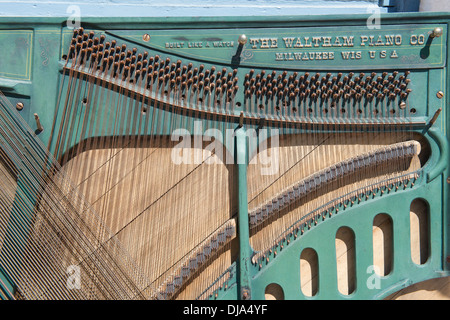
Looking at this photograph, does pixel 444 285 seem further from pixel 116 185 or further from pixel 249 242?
pixel 116 185

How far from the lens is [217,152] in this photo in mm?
2877

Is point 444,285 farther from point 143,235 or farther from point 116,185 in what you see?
point 116,185

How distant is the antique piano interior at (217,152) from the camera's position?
278 centimetres

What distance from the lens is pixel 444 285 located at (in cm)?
305

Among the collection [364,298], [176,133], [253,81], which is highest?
[253,81]

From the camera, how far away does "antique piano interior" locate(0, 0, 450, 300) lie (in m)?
2.78

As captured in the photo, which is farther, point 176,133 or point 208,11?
point 208,11

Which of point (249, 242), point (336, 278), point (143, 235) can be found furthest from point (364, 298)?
point (143, 235)

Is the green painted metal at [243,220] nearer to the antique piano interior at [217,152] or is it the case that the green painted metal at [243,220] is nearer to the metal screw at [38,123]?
the antique piano interior at [217,152]

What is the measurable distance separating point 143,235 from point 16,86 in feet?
3.89

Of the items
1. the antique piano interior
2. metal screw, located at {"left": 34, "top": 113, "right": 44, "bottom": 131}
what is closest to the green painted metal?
the antique piano interior

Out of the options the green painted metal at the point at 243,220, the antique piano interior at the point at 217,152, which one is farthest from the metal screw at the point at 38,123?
the green painted metal at the point at 243,220

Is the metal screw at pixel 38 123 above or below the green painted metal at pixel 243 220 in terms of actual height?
above

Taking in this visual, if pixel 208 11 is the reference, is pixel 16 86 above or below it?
below
